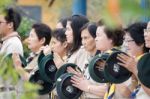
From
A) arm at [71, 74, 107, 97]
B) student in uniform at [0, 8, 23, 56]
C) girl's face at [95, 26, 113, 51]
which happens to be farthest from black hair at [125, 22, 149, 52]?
student in uniform at [0, 8, 23, 56]

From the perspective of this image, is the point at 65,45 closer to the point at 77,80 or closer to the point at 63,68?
Result: the point at 63,68

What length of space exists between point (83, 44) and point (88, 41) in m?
0.09

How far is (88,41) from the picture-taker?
15.3ft

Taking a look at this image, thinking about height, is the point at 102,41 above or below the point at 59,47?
above

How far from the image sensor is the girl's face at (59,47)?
512 cm

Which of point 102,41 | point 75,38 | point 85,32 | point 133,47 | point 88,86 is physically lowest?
point 88,86

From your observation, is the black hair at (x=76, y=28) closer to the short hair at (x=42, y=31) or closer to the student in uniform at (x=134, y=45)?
the short hair at (x=42, y=31)

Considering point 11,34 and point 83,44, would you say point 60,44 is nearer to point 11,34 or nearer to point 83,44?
point 83,44

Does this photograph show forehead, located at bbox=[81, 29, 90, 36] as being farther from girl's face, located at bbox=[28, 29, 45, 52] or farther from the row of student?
girl's face, located at bbox=[28, 29, 45, 52]

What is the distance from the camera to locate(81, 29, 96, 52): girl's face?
4.64m

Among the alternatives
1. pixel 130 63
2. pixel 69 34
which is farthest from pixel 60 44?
pixel 130 63

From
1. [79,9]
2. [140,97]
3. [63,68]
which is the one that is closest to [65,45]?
[63,68]

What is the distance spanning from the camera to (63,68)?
4.67 m

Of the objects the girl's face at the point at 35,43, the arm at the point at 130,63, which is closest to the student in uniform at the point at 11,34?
the girl's face at the point at 35,43
